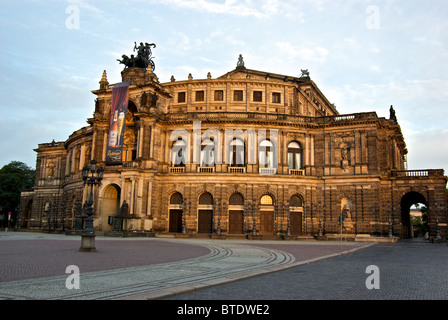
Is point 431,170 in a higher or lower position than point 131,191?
higher

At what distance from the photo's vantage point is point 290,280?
41.4 ft

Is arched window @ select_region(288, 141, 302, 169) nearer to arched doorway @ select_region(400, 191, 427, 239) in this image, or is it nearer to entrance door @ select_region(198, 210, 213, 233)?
entrance door @ select_region(198, 210, 213, 233)

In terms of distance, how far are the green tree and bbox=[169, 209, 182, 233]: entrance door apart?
4139 centimetres

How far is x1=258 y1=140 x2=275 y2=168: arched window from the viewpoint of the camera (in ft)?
163

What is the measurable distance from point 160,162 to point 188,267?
35.4m

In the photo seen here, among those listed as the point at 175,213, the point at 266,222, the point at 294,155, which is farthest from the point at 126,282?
the point at 294,155

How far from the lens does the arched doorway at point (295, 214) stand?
48.4 metres

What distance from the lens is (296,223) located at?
160 feet

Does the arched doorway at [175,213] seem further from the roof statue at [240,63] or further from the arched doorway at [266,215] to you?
the roof statue at [240,63]

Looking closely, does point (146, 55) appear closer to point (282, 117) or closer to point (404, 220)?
point (282, 117)

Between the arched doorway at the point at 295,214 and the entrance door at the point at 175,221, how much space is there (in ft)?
44.8

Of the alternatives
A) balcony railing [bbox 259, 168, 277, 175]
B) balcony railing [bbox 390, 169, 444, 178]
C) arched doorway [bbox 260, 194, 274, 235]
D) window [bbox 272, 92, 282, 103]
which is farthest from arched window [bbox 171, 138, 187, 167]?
balcony railing [bbox 390, 169, 444, 178]

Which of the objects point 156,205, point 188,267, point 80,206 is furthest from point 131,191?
point 188,267

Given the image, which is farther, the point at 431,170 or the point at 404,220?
the point at 404,220
